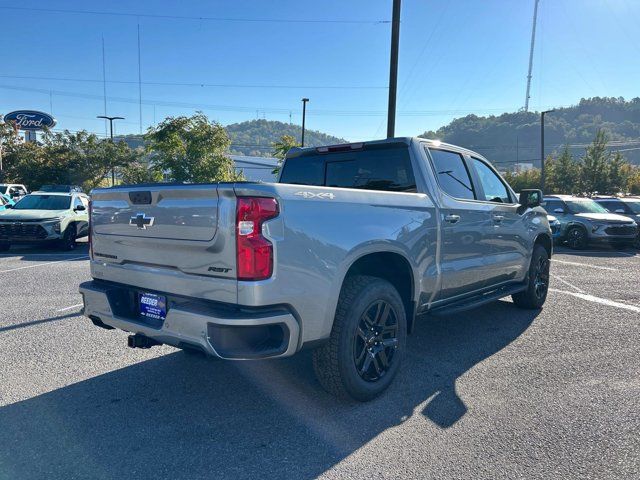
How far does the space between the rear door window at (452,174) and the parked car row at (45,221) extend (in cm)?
941

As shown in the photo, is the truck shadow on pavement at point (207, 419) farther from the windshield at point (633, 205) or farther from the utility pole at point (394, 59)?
the windshield at point (633, 205)

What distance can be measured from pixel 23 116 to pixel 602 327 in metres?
47.1

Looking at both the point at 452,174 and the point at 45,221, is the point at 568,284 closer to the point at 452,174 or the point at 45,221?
the point at 452,174

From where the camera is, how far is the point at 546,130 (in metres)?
98.8

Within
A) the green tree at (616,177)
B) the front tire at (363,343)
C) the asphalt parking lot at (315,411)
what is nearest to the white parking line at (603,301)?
the asphalt parking lot at (315,411)

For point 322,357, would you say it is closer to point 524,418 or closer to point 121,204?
point 524,418

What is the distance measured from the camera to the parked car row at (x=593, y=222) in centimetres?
1392

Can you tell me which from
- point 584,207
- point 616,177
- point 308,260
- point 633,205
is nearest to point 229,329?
point 308,260

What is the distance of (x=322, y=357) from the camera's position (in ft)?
10.7

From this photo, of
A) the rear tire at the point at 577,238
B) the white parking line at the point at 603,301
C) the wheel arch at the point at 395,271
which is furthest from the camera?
Result: the rear tire at the point at 577,238

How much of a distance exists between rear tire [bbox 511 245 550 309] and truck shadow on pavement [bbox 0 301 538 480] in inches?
82.2

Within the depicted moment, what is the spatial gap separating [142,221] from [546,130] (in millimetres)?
109590

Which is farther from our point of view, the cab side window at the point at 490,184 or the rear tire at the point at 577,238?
the rear tire at the point at 577,238

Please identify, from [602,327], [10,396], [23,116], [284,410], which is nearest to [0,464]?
[10,396]
